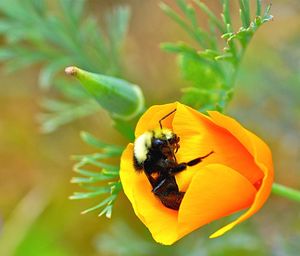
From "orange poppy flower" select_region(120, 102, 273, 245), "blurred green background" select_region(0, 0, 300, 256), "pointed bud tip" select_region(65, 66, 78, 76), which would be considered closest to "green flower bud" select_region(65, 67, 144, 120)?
"pointed bud tip" select_region(65, 66, 78, 76)

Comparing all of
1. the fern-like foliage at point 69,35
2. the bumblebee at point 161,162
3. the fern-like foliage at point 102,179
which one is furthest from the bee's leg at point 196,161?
the fern-like foliage at point 69,35

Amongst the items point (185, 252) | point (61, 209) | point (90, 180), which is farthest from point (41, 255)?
point (90, 180)

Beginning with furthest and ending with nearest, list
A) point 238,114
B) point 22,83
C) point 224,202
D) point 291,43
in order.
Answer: point 22,83, point 238,114, point 291,43, point 224,202

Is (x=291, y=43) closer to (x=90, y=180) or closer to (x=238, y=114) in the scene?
(x=238, y=114)

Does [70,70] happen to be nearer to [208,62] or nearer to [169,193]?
[169,193]

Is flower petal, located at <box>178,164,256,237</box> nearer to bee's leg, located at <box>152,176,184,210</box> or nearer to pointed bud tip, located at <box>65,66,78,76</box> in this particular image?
bee's leg, located at <box>152,176,184,210</box>

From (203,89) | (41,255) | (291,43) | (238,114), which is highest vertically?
(203,89)

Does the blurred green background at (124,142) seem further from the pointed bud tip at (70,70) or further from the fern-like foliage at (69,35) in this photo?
the pointed bud tip at (70,70)

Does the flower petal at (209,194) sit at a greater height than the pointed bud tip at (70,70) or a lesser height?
lesser
